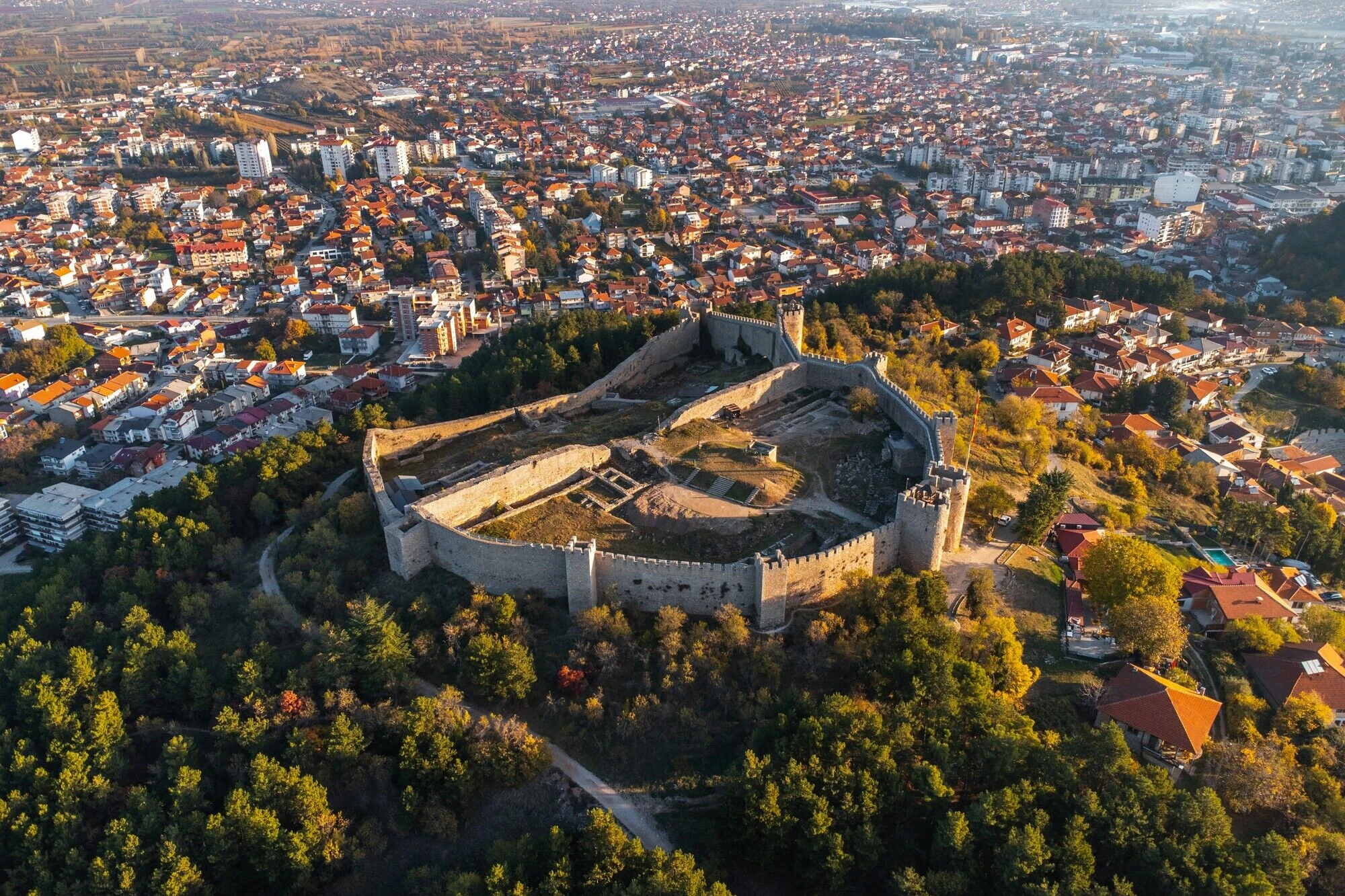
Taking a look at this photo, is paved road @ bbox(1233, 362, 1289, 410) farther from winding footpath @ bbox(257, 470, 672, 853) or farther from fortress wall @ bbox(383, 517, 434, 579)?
fortress wall @ bbox(383, 517, 434, 579)

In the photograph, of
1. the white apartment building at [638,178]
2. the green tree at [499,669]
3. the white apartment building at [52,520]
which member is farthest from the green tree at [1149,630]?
the white apartment building at [638,178]

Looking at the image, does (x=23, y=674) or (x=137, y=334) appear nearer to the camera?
(x=23, y=674)

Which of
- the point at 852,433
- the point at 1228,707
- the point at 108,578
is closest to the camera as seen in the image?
the point at 1228,707

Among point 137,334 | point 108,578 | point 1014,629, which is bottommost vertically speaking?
point 137,334

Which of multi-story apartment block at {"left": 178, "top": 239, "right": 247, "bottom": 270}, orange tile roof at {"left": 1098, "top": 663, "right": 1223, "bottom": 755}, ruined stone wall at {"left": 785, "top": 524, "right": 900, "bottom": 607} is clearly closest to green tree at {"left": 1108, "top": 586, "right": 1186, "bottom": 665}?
orange tile roof at {"left": 1098, "top": 663, "right": 1223, "bottom": 755}

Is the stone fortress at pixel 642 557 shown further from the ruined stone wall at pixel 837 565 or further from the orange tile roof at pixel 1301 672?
the orange tile roof at pixel 1301 672

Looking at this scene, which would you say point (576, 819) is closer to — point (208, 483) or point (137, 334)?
point (208, 483)

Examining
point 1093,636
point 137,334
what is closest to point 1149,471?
point 1093,636
